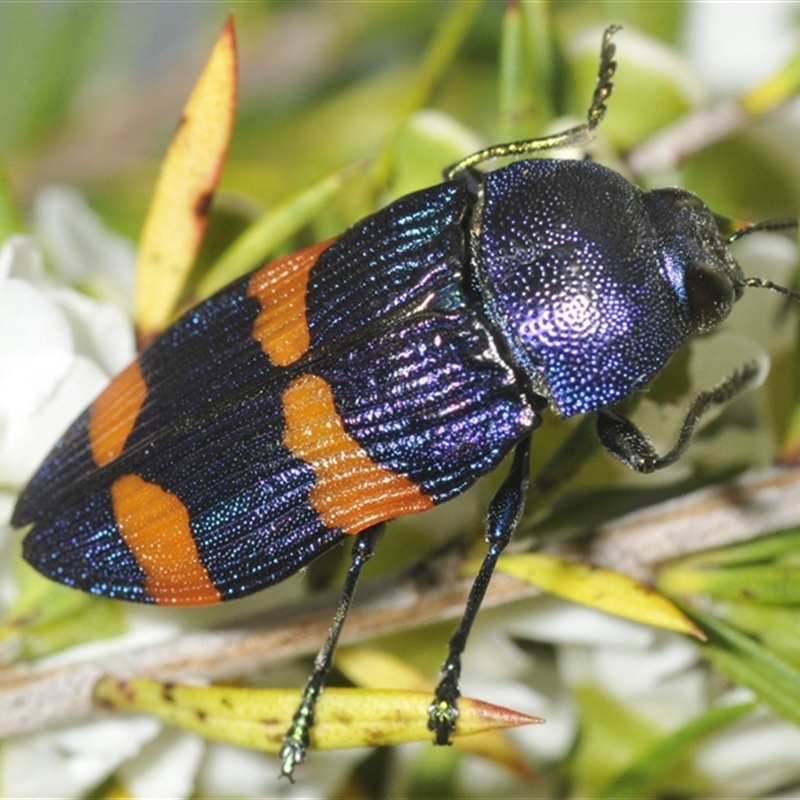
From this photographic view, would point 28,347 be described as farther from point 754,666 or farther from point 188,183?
point 754,666

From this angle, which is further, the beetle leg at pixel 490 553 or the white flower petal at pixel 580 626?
the white flower petal at pixel 580 626

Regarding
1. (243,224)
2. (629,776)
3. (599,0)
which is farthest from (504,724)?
(599,0)

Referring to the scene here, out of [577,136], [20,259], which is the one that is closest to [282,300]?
[20,259]

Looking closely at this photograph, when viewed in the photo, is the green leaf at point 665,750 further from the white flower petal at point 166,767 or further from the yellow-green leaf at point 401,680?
the white flower petal at point 166,767

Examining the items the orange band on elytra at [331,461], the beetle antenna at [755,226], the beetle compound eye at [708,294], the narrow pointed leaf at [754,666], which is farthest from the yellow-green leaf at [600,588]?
the beetle antenna at [755,226]

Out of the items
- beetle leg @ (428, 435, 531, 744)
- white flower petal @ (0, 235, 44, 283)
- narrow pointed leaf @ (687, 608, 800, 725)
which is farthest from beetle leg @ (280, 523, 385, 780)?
white flower petal @ (0, 235, 44, 283)

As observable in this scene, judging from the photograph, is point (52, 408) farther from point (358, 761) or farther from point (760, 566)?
point (760, 566)

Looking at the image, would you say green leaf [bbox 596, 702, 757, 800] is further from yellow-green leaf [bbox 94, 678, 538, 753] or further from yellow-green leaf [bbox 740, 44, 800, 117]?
yellow-green leaf [bbox 740, 44, 800, 117]
